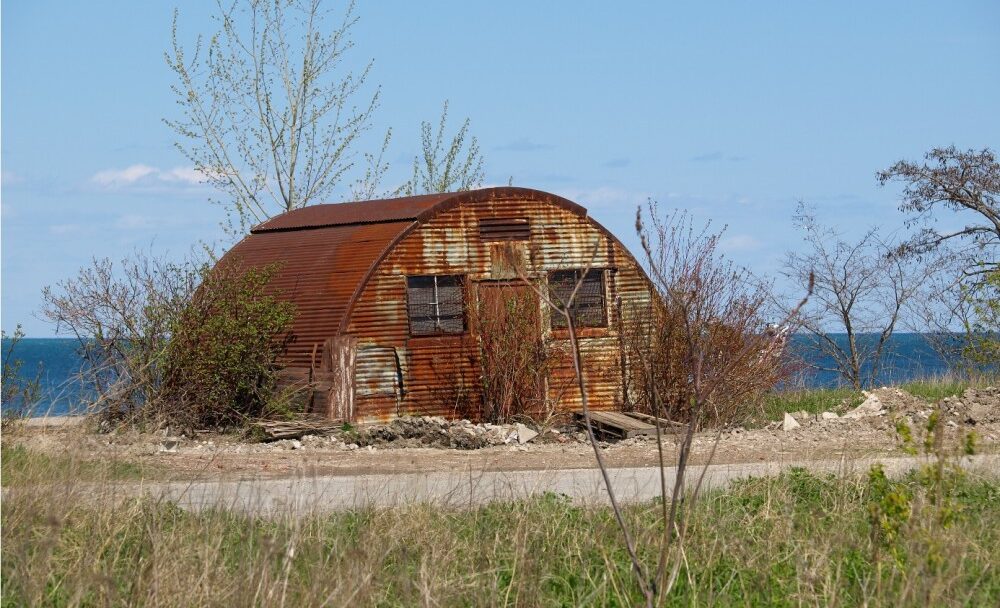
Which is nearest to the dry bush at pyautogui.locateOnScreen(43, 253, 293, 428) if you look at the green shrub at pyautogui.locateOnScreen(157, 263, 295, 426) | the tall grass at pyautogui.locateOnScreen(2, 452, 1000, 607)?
the green shrub at pyautogui.locateOnScreen(157, 263, 295, 426)

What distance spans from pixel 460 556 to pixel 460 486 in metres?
1.66

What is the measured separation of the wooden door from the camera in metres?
19.4

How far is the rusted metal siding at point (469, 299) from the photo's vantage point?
19.0m

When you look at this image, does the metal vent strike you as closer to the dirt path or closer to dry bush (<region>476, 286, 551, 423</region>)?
dry bush (<region>476, 286, 551, 423</region>)

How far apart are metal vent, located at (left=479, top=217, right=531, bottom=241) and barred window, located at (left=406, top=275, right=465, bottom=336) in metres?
0.94

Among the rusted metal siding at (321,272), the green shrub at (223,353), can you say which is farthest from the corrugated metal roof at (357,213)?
the green shrub at (223,353)

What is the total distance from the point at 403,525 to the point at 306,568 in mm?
1193

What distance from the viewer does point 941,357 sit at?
28.2 metres

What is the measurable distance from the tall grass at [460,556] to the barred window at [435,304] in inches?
399

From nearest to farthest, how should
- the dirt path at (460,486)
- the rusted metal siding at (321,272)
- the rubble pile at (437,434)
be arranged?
the dirt path at (460,486) → the rubble pile at (437,434) → the rusted metal siding at (321,272)

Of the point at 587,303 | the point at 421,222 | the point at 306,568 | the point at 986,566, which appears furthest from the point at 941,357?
the point at 306,568

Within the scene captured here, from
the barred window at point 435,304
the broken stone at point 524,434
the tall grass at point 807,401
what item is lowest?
the broken stone at point 524,434

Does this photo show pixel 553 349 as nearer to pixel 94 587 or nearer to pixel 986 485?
pixel 986 485

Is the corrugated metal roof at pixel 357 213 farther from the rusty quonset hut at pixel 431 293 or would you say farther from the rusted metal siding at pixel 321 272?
the rusted metal siding at pixel 321 272
